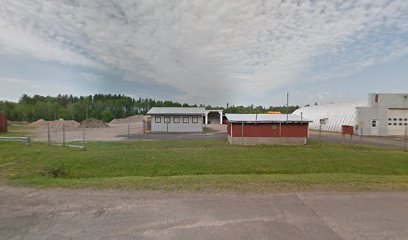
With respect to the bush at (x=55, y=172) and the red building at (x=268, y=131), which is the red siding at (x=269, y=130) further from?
the bush at (x=55, y=172)

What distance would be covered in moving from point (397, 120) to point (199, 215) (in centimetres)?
3887

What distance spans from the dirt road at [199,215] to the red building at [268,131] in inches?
550

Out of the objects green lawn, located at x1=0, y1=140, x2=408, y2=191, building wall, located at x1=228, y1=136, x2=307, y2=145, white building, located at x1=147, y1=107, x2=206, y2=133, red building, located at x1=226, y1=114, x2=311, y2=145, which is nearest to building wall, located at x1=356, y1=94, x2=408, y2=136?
red building, located at x1=226, y1=114, x2=311, y2=145

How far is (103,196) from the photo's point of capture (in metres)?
5.96

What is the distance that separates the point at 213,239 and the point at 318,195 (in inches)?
146

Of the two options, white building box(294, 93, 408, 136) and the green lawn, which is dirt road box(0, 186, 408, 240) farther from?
white building box(294, 93, 408, 136)

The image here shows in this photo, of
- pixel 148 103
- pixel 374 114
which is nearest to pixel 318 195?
pixel 374 114

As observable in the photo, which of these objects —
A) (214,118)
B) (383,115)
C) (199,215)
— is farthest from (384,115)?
(214,118)

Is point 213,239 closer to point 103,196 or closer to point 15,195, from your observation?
point 103,196

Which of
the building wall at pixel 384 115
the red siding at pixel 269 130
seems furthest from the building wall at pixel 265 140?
the building wall at pixel 384 115

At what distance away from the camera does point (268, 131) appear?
20.3 metres

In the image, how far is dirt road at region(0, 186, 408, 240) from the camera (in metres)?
4.08

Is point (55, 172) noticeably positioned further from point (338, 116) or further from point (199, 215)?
point (338, 116)

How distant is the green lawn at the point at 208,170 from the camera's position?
7020mm
